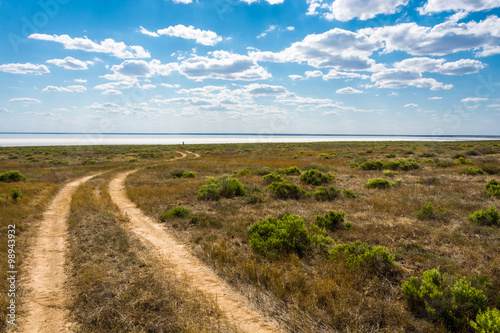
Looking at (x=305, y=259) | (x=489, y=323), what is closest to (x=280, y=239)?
(x=305, y=259)

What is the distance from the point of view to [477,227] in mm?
8125

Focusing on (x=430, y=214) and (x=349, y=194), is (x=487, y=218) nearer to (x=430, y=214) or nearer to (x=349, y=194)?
(x=430, y=214)

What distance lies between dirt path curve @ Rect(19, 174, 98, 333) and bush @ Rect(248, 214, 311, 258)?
4.49 meters

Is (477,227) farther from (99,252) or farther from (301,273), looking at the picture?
(99,252)

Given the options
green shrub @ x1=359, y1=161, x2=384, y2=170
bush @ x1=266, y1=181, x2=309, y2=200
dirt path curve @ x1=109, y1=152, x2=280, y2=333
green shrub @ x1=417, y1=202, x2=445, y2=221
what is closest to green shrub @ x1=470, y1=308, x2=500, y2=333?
dirt path curve @ x1=109, y1=152, x2=280, y2=333

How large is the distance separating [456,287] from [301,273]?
2843 millimetres

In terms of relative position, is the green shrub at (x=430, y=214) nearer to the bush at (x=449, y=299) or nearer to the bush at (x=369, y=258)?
the bush at (x=369, y=258)

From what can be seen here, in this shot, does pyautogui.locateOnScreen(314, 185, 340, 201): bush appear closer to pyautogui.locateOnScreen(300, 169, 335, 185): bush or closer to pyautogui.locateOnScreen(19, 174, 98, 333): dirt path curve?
pyautogui.locateOnScreen(300, 169, 335, 185): bush

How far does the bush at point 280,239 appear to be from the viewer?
6.89 m

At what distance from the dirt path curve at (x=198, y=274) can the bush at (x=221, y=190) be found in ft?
12.3

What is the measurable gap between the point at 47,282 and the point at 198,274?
3.49 m

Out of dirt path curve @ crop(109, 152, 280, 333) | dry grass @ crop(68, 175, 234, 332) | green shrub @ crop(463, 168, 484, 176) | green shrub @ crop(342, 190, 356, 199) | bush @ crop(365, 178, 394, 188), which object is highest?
green shrub @ crop(463, 168, 484, 176)

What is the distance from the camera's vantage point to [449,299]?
4238 millimetres

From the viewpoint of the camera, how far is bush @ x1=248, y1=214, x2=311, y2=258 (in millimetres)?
6891
